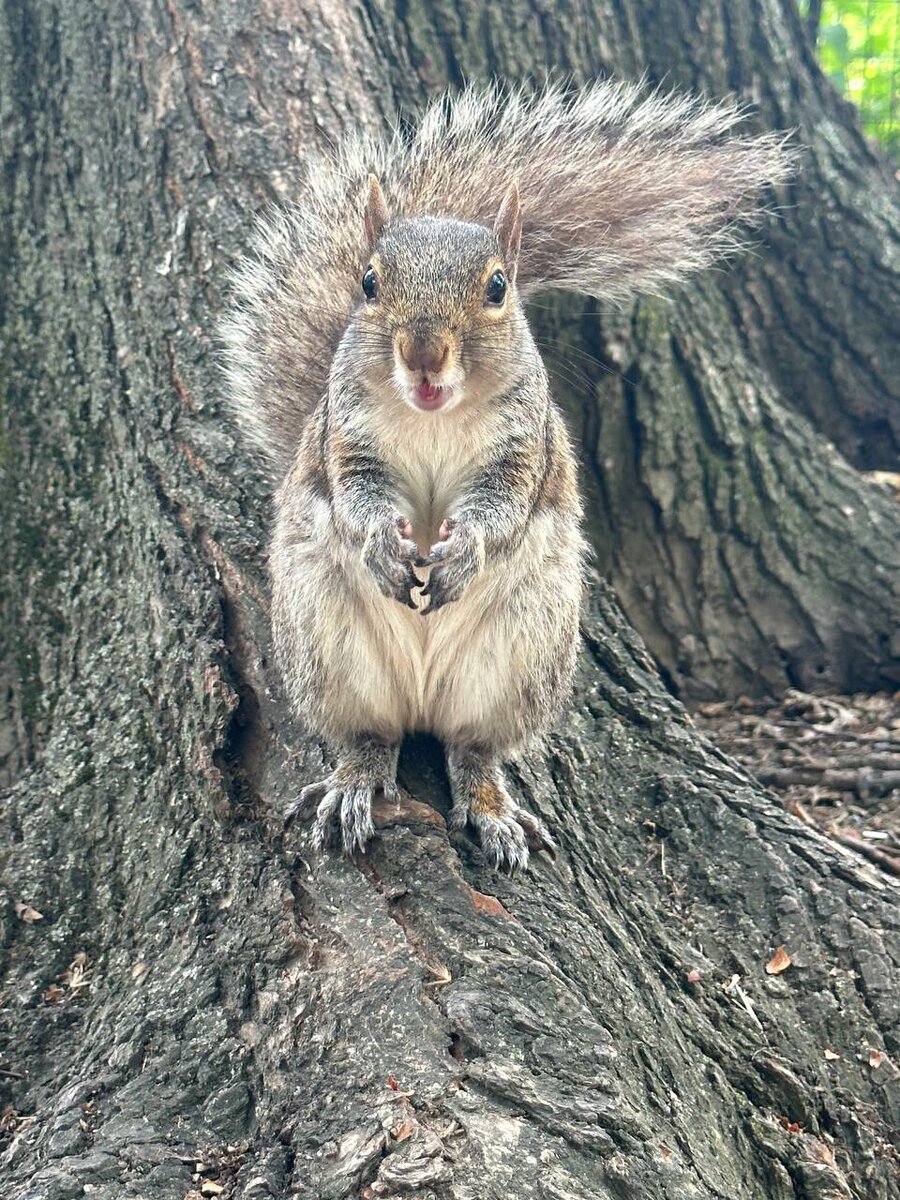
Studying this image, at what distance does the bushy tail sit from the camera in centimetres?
258

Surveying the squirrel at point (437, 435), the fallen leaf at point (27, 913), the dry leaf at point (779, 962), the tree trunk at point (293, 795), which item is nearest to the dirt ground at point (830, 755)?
the tree trunk at point (293, 795)

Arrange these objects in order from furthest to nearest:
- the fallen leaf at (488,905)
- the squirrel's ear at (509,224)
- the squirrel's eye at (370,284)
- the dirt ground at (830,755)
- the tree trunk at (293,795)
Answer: the dirt ground at (830,755)
the squirrel's ear at (509,224)
the squirrel's eye at (370,284)
the fallen leaf at (488,905)
the tree trunk at (293,795)

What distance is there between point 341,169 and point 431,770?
139cm

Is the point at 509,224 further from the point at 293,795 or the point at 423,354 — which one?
the point at 293,795

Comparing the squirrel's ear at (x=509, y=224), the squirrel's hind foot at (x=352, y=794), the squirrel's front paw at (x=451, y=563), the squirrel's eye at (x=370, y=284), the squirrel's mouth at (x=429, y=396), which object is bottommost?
the squirrel's hind foot at (x=352, y=794)

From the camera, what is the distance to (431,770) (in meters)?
2.26

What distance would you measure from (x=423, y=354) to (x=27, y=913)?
3.94 ft

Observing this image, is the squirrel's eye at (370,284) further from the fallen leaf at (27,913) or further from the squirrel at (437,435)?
the fallen leaf at (27,913)

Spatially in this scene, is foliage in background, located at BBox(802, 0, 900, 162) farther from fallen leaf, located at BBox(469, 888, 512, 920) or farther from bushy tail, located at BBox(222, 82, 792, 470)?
fallen leaf, located at BBox(469, 888, 512, 920)

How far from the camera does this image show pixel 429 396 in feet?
6.63

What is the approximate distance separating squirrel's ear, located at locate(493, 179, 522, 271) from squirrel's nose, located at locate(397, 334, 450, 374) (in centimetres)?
37

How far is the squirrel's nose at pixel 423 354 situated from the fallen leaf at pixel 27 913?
3.81ft

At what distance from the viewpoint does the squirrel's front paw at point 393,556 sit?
2.05 metres

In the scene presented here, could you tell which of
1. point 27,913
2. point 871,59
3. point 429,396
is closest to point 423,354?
point 429,396
